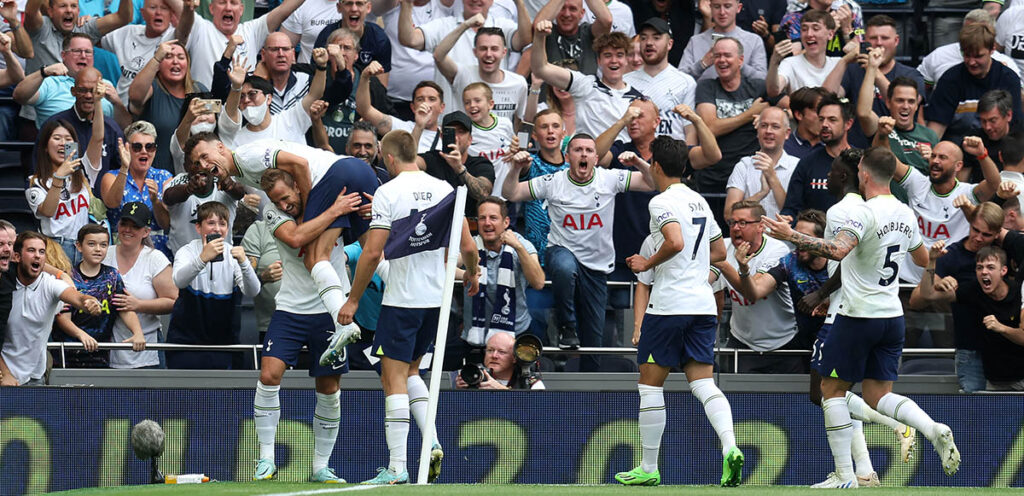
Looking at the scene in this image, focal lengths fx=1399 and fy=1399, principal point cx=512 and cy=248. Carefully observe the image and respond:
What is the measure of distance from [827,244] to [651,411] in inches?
66.9

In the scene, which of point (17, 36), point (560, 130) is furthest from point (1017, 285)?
point (17, 36)

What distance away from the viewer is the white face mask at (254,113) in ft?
43.6

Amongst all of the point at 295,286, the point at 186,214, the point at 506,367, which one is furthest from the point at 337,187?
the point at 186,214

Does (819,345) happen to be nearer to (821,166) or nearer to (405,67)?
(821,166)

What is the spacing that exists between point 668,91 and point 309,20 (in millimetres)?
3955

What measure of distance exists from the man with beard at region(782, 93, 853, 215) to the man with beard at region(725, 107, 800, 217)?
0.16 metres

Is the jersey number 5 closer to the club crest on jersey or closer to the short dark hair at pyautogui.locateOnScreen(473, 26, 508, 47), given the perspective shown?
the club crest on jersey

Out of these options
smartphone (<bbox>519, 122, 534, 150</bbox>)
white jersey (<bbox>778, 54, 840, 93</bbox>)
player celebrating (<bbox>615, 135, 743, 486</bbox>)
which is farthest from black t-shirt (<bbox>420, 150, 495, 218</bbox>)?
white jersey (<bbox>778, 54, 840, 93</bbox>)

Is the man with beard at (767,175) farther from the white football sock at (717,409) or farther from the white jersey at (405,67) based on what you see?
the white jersey at (405,67)

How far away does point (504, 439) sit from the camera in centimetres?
1117

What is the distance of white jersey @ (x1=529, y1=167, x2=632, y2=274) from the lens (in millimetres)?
12547

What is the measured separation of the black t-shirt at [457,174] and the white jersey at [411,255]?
2.36 m

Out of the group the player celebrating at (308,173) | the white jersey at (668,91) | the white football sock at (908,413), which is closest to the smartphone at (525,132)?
the white jersey at (668,91)

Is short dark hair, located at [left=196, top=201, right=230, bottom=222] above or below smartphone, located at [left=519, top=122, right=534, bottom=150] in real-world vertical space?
below
